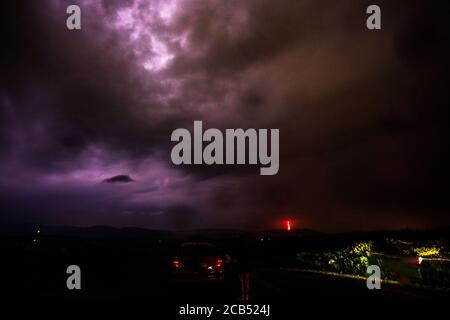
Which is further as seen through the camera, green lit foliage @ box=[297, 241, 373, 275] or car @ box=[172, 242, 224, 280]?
green lit foliage @ box=[297, 241, 373, 275]

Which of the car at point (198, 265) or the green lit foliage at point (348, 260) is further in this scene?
the green lit foliage at point (348, 260)

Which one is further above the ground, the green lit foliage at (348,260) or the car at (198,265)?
the car at (198,265)

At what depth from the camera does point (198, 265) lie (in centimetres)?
1477

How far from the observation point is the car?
14.7 meters

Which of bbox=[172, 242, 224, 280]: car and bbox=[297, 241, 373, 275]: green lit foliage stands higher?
bbox=[172, 242, 224, 280]: car

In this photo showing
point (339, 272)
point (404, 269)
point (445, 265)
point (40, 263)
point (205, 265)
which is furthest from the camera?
point (40, 263)

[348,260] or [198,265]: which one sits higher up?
[198,265]

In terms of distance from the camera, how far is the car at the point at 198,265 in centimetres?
1470

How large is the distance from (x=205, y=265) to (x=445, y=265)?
28.0ft

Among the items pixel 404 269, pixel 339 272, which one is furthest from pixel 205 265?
pixel 339 272

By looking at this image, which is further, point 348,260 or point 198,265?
point 348,260

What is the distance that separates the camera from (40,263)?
28031mm
